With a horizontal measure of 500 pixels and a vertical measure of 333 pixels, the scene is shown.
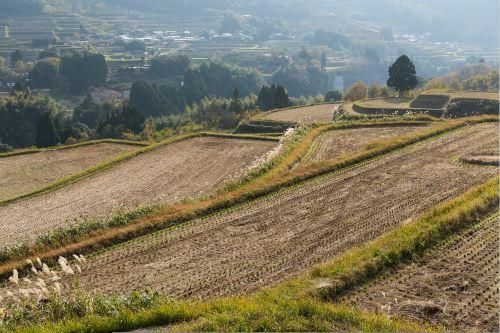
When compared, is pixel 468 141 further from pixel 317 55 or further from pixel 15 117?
pixel 317 55

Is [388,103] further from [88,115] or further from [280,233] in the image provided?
[88,115]

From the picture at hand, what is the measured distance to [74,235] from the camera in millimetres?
18328

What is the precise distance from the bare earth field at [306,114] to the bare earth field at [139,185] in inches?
536

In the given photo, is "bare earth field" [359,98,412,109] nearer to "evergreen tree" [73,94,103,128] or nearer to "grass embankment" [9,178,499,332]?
"grass embankment" [9,178,499,332]

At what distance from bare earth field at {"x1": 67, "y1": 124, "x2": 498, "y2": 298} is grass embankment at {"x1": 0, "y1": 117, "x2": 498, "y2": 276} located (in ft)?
1.67

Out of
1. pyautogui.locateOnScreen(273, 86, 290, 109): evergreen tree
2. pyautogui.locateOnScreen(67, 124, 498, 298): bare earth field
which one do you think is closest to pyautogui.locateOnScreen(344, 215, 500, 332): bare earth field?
pyautogui.locateOnScreen(67, 124, 498, 298): bare earth field

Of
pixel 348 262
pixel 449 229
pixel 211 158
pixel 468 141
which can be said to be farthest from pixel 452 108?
pixel 348 262

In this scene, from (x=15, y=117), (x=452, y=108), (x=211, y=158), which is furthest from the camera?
(x=15, y=117)

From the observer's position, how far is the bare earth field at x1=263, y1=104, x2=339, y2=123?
163 feet

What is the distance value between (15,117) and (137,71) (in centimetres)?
5421

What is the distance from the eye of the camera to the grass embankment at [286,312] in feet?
34.7

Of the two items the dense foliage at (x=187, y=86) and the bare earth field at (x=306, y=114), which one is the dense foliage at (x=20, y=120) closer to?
the dense foliage at (x=187, y=86)

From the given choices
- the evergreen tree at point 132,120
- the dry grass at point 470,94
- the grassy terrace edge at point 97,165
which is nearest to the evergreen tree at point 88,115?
the evergreen tree at point 132,120

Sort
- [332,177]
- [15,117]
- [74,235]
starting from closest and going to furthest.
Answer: [74,235], [332,177], [15,117]
